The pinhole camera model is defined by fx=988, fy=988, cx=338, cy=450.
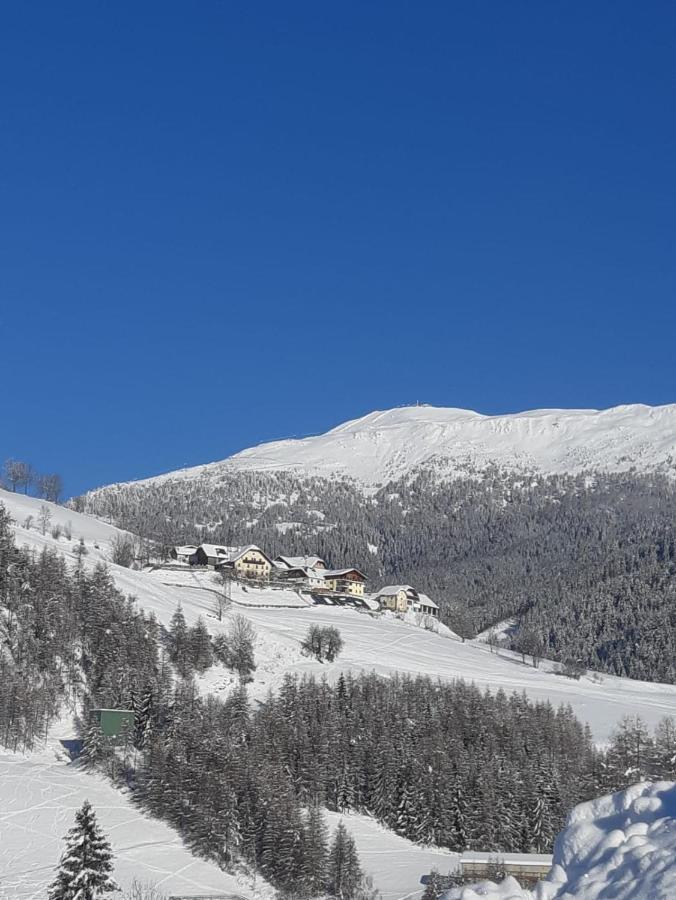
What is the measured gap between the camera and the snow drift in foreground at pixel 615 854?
29.4ft

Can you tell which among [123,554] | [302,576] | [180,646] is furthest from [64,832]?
[302,576]

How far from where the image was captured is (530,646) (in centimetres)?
19625

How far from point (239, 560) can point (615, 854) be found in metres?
176

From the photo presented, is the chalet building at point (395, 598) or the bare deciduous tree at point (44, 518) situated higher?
the bare deciduous tree at point (44, 518)

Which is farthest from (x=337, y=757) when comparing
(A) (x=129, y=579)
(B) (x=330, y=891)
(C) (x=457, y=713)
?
(A) (x=129, y=579)

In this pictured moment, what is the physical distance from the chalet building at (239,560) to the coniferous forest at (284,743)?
6151 centimetres

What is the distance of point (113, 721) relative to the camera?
306ft

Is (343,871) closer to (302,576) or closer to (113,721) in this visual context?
(113,721)

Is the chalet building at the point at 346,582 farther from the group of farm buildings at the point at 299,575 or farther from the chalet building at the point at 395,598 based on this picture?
the chalet building at the point at 395,598

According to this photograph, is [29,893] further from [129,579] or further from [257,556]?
[257,556]

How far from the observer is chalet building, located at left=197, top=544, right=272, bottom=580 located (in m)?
182

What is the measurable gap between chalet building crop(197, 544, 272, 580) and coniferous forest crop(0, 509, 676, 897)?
61513mm

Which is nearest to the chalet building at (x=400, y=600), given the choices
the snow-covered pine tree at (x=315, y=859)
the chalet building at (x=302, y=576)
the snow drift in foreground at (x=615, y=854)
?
the chalet building at (x=302, y=576)

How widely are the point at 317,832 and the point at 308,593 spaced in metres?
95.4
